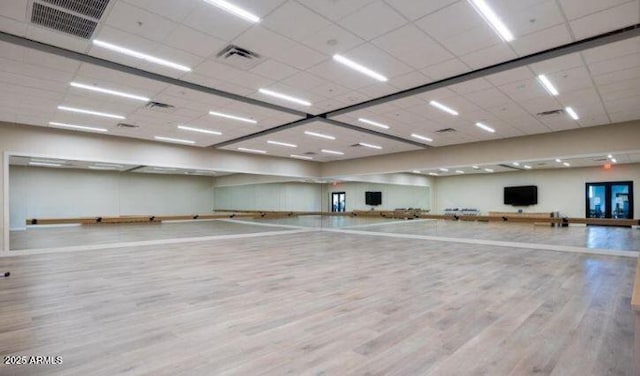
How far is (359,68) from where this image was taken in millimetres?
5055

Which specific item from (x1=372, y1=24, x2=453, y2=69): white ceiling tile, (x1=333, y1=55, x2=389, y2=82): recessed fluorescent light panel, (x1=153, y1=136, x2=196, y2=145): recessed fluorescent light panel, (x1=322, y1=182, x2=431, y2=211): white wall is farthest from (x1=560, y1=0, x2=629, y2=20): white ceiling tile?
(x1=322, y1=182, x2=431, y2=211): white wall

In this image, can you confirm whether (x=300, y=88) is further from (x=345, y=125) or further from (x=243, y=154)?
(x=243, y=154)

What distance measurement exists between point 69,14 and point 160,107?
11.0ft

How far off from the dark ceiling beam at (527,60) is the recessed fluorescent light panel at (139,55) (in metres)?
3.59

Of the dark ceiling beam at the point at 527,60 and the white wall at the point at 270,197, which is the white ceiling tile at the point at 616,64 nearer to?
the dark ceiling beam at the point at 527,60

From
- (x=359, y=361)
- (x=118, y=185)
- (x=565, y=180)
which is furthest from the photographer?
(x=565, y=180)

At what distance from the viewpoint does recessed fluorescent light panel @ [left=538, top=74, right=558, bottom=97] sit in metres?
5.24

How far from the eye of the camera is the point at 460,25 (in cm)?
382

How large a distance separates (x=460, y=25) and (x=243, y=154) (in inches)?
401

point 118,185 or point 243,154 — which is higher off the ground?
point 243,154

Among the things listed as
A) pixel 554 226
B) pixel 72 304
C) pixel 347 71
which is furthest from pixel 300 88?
pixel 554 226

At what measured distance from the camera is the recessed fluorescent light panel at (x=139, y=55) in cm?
426

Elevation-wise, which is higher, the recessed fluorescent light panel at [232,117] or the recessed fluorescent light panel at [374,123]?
the recessed fluorescent light panel at [232,117]

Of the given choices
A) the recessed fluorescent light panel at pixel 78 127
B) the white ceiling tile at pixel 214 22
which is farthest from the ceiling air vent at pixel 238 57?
the recessed fluorescent light panel at pixel 78 127
